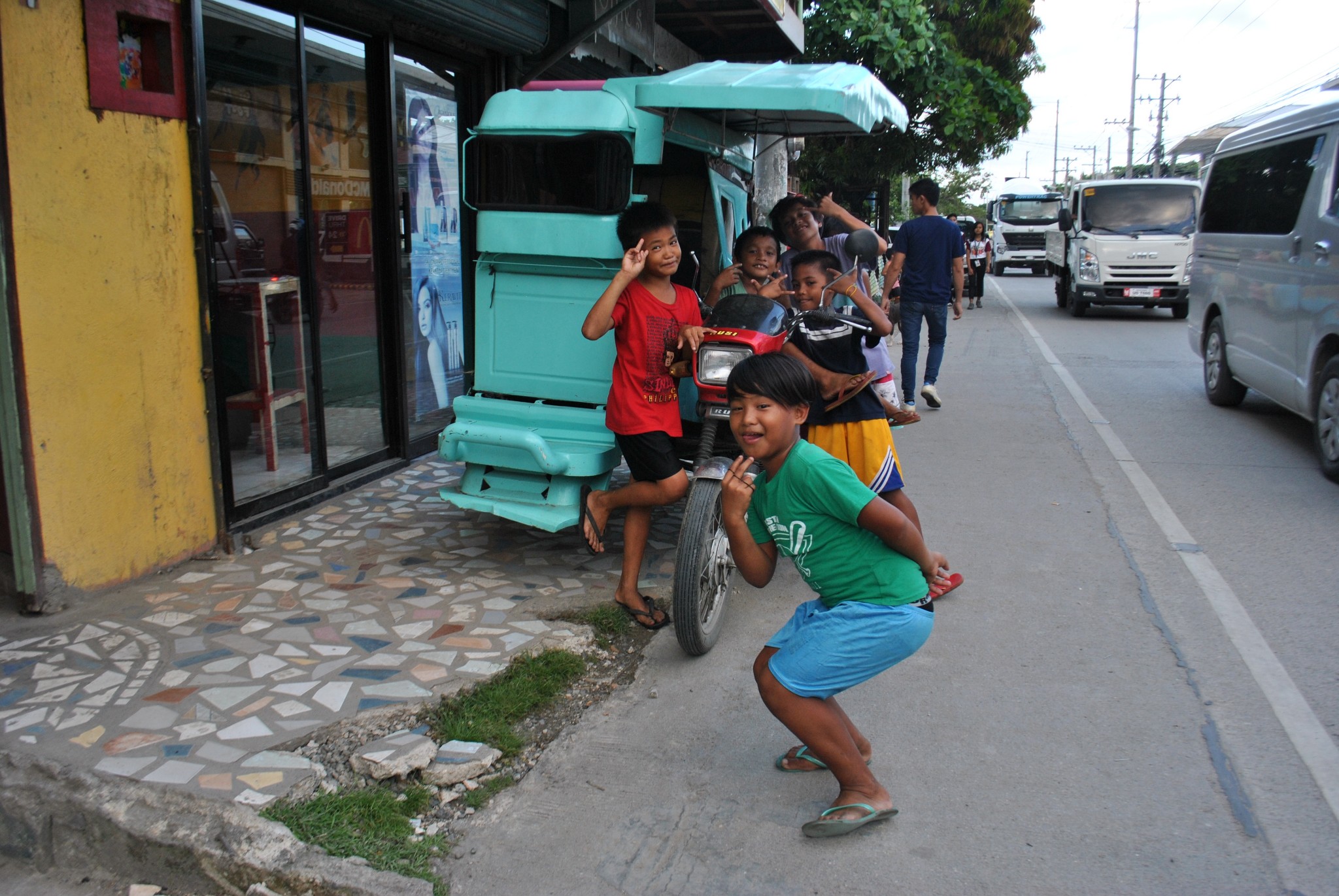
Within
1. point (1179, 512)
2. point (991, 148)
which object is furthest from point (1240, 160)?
point (991, 148)

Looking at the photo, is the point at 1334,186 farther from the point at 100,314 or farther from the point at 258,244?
the point at 100,314

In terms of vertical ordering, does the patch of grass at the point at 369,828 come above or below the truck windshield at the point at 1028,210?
below

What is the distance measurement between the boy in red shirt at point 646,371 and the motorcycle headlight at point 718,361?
0.31 ft

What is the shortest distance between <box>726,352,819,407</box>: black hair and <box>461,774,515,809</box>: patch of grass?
139 cm

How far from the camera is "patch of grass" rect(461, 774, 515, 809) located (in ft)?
10.6

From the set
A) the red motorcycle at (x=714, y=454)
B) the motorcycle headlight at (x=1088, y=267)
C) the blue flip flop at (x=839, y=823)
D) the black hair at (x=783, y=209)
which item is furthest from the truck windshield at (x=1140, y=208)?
the blue flip flop at (x=839, y=823)

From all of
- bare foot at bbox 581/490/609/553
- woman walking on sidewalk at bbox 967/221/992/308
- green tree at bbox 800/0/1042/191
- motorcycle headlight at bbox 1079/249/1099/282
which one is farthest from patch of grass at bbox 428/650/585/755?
woman walking on sidewalk at bbox 967/221/992/308

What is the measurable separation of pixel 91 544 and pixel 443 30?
4.00 m

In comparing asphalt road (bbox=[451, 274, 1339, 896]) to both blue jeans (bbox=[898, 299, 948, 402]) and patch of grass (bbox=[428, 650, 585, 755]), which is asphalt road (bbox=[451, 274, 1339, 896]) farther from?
blue jeans (bbox=[898, 299, 948, 402])

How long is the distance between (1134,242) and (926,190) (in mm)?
9275

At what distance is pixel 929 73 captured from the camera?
15.7 meters

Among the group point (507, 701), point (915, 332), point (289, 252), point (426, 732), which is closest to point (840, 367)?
point (507, 701)

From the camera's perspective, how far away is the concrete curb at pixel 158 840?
9.15 feet

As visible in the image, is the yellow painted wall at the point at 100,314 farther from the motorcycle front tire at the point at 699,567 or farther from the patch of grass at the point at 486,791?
the motorcycle front tire at the point at 699,567
